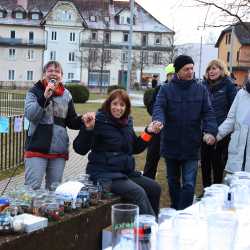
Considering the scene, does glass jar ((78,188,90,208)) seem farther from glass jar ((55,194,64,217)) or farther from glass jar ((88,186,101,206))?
glass jar ((55,194,64,217))

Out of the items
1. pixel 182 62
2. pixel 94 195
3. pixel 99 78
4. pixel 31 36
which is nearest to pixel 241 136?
pixel 182 62

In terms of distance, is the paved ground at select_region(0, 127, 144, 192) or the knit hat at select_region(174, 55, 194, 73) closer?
the knit hat at select_region(174, 55, 194, 73)

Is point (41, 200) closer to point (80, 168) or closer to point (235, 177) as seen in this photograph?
point (235, 177)

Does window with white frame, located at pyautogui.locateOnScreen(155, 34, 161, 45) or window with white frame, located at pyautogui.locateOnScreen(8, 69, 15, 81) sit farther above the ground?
window with white frame, located at pyautogui.locateOnScreen(155, 34, 161, 45)

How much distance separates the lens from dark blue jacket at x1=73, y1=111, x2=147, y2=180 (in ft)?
15.1

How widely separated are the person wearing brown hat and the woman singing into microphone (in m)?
1.12

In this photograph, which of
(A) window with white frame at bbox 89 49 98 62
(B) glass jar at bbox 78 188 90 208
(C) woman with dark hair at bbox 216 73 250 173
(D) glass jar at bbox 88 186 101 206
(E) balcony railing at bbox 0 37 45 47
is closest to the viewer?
(B) glass jar at bbox 78 188 90 208

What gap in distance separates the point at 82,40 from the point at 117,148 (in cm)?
6724

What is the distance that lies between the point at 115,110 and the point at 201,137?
4.56 ft

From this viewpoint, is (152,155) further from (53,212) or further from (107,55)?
(107,55)

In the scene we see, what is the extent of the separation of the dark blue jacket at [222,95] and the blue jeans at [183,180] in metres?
1.33

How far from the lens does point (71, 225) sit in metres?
3.55

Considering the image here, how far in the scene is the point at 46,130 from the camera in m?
4.72

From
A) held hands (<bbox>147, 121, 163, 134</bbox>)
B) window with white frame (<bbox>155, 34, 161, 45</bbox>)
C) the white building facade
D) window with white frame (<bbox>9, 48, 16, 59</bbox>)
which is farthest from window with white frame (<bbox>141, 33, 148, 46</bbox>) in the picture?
held hands (<bbox>147, 121, 163, 134</bbox>)
